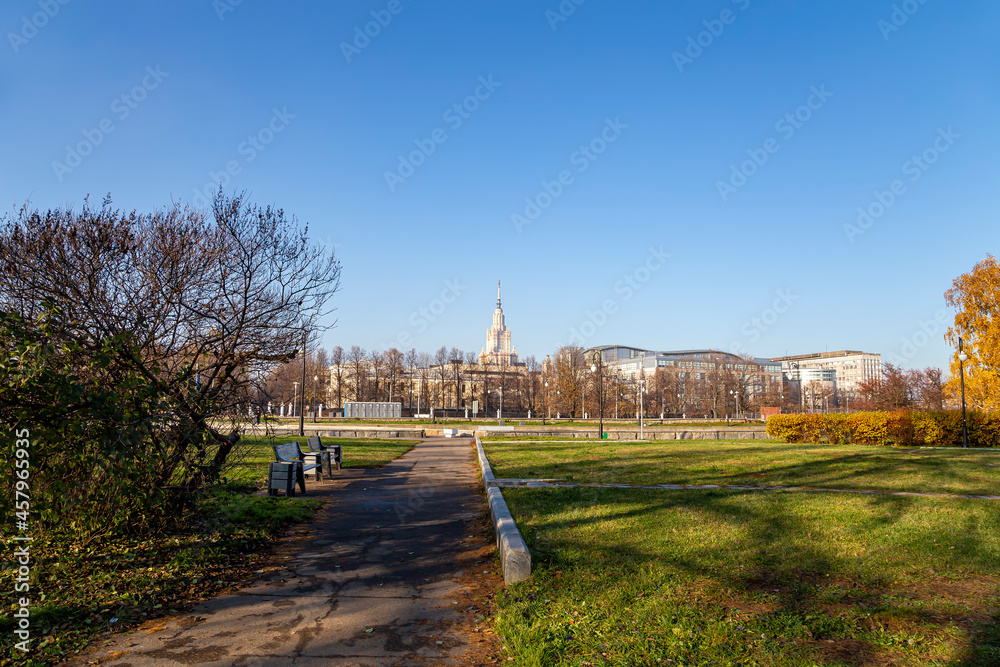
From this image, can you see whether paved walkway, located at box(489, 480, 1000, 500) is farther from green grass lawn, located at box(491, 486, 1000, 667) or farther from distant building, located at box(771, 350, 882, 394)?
distant building, located at box(771, 350, 882, 394)

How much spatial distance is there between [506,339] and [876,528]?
180 meters

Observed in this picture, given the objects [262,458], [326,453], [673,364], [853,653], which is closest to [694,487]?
[853,653]

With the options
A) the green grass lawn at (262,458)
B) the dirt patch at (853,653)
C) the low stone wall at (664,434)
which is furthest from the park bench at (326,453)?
the low stone wall at (664,434)

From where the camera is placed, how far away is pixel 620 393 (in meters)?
67.8

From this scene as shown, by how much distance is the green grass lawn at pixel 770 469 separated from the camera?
11.8 m

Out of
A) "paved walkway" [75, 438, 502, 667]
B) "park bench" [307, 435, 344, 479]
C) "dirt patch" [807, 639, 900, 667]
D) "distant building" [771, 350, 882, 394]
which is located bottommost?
"paved walkway" [75, 438, 502, 667]

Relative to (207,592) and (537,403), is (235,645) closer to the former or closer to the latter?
(207,592)

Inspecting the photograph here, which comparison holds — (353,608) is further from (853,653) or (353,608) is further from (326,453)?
(326,453)

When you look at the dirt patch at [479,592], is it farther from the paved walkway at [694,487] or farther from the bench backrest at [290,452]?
the bench backrest at [290,452]

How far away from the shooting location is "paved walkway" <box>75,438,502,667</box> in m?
4.06

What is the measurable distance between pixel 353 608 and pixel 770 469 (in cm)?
1171

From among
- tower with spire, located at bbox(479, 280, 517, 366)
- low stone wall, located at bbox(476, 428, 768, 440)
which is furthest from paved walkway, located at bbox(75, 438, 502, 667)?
tower with spire, located at bbox(479, 280, 517, 366)

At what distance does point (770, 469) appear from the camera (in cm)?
1396

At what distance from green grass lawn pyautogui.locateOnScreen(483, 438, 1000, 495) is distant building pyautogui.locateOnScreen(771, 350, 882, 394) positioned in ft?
483
